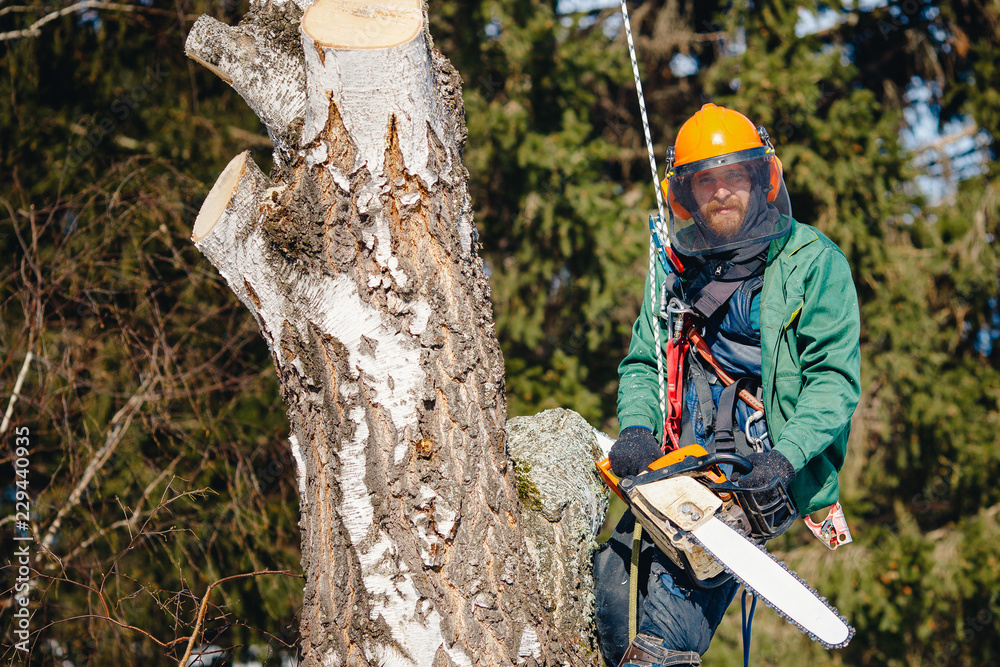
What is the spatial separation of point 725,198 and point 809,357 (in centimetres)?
61

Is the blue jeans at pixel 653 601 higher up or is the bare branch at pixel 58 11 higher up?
the bare branch at pixel 58 11

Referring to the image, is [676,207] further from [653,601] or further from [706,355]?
[653,601]

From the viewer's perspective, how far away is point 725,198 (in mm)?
2324

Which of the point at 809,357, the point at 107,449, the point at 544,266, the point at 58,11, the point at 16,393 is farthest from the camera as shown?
the point at 544,266

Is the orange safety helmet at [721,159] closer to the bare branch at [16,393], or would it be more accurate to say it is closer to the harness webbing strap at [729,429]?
the harness webbing strap at [729,429]

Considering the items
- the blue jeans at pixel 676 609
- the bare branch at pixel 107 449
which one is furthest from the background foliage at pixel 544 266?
the blue jeans at pixel 676 609

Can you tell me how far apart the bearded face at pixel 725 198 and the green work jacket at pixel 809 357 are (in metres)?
0.18

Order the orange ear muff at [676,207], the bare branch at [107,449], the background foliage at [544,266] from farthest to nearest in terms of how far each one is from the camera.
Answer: the background foliage at [544,266] < the bare branch at [107,449] < the orange ear muff at [676,207]

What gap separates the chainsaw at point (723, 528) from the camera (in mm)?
1829

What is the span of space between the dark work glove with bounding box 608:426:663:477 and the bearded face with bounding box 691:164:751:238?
0.71 metres

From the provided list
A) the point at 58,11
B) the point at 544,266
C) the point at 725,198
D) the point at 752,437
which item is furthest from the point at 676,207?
the point at 58,11

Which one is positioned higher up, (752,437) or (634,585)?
(752,437)

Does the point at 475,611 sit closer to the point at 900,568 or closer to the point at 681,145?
the point at 681,145

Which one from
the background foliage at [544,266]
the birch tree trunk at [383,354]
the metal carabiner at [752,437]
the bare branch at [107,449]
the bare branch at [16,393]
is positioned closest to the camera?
the birch tree trunk at [383,354]
